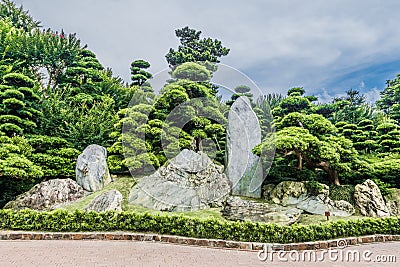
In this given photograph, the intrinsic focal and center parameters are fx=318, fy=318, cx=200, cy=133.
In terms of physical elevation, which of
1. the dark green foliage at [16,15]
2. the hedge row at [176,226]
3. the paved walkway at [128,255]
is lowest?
the paved walkway at [128,255]

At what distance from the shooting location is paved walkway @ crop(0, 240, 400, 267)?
14.1 ft

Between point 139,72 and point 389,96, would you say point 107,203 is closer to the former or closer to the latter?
point 139,72

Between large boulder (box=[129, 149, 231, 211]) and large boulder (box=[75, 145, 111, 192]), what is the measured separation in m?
1.10

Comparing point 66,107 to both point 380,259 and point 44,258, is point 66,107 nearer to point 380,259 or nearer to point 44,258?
point 44,258

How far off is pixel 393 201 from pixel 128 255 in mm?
8018

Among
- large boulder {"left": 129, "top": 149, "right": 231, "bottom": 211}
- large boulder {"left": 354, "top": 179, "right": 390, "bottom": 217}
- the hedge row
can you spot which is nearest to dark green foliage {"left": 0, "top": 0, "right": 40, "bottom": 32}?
large boulder {"left": 129, "top": 149, "right": 231, "bottom": 211}

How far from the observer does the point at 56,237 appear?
615 cm

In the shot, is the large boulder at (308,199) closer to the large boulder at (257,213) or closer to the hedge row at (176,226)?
the large boulder at (257,213)

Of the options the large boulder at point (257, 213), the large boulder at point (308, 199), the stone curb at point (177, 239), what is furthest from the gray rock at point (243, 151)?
the stone curb at point (177, 239)

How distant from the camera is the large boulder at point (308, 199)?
28.3ft

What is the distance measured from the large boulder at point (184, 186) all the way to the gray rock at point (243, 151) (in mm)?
562

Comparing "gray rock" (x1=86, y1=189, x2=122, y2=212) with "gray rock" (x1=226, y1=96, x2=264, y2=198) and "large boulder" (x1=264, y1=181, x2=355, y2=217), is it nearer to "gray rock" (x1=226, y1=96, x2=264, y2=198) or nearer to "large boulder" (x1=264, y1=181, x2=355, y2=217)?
"gray rock" (x1=226, y1=96, x2=264, y2=198)

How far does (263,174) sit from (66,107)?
732 centimetres

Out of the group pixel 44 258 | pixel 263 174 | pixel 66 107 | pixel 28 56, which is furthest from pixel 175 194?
pixel 28 56
